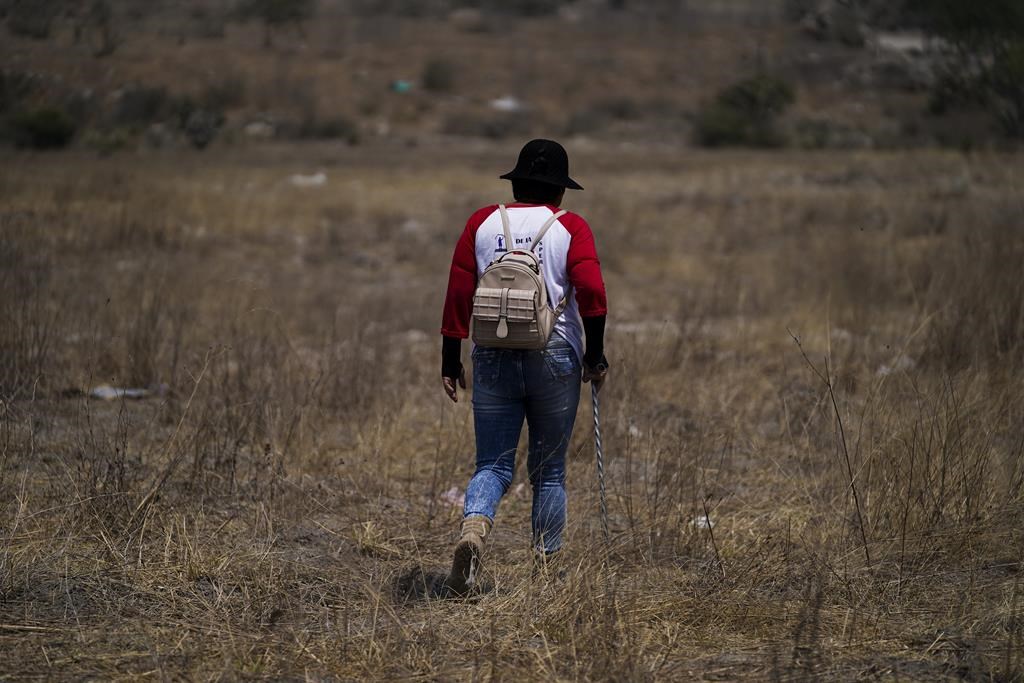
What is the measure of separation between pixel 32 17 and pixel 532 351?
237 inches

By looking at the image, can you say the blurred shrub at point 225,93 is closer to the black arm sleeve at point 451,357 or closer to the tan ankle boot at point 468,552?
the black arm sleeve at point 451,357

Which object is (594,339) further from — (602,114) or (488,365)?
(602,114)

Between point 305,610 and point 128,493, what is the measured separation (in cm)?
104

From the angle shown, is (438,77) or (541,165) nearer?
(541,165)

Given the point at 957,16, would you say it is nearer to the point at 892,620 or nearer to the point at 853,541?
the point at 853,541

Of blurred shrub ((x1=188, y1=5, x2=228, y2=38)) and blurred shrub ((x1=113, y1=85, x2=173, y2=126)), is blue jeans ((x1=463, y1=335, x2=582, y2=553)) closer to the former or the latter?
blurred shrub ((x1=113, y1=85, x2=173, y2=126))

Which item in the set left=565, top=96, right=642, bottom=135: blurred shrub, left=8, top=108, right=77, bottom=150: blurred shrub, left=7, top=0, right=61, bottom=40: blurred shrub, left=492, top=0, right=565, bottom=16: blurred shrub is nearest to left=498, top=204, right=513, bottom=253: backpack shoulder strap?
left=7, top=0, right=61, bottom=40: blurred shrub

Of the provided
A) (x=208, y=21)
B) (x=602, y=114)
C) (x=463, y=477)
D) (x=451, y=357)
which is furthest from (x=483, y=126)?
(x=451, y=357)

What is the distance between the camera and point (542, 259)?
3.55 metres

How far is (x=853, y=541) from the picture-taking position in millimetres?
4273

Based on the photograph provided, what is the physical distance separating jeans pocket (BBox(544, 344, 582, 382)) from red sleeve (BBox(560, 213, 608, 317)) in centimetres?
15

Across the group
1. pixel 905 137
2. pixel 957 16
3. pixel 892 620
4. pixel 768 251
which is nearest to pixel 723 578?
pixel 892 620

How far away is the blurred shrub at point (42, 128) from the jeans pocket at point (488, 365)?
19.7ft

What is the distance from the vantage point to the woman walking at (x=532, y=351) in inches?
140
